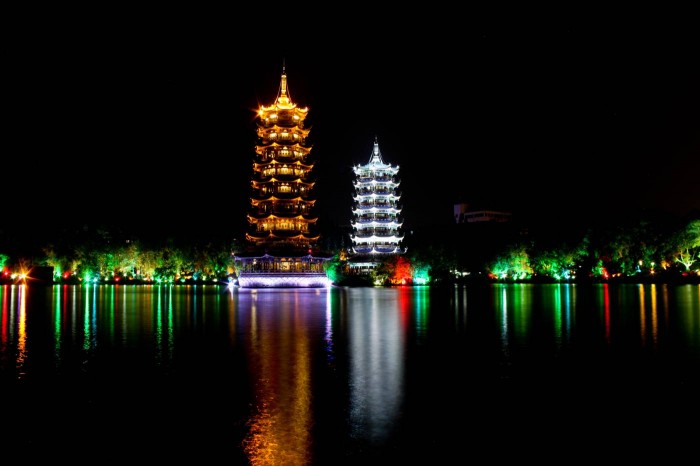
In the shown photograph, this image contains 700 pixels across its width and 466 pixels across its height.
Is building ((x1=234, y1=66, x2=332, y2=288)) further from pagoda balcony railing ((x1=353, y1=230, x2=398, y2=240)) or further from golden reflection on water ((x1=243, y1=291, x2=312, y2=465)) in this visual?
golden reflection on water ((x1=243, y1=291, x2=312, y2=465))

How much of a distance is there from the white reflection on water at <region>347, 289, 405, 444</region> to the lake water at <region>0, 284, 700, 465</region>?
0.05 metres

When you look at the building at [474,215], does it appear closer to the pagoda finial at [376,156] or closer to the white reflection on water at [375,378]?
the pagoda finial at [376,156]

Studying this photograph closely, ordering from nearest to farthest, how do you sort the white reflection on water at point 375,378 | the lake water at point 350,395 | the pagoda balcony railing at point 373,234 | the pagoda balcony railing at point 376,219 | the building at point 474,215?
the lake water at point 350,395, the white reflection on water at point 375,378, the pagoda balcony railing at point 373,234, the pagoda balcony railing at point 376,219, the building at point 474,215

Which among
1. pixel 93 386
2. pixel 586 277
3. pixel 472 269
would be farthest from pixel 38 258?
pixel 93 386

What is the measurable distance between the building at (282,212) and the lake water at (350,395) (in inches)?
1958

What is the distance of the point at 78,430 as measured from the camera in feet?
28.5

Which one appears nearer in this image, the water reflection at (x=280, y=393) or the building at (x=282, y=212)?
the water reflection at (x=280, y=393)

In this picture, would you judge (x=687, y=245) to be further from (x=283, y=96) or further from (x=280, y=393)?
(x=280, y=393)

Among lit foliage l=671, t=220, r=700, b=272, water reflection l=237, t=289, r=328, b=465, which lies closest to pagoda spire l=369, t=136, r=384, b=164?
lit foliage l=671, t=220, r=700, b=272

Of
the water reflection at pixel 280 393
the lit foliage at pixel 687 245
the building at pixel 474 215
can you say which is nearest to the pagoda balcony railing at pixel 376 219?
the lit foliage at pixel 687 245

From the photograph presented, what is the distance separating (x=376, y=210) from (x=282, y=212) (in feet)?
73.6

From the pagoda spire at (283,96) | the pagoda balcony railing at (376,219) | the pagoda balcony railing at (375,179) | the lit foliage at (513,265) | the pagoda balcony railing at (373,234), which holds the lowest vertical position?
the lit foliage at (513,265)

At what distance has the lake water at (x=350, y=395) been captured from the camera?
790cm

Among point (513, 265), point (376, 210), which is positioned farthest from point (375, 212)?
point (513, 265)
